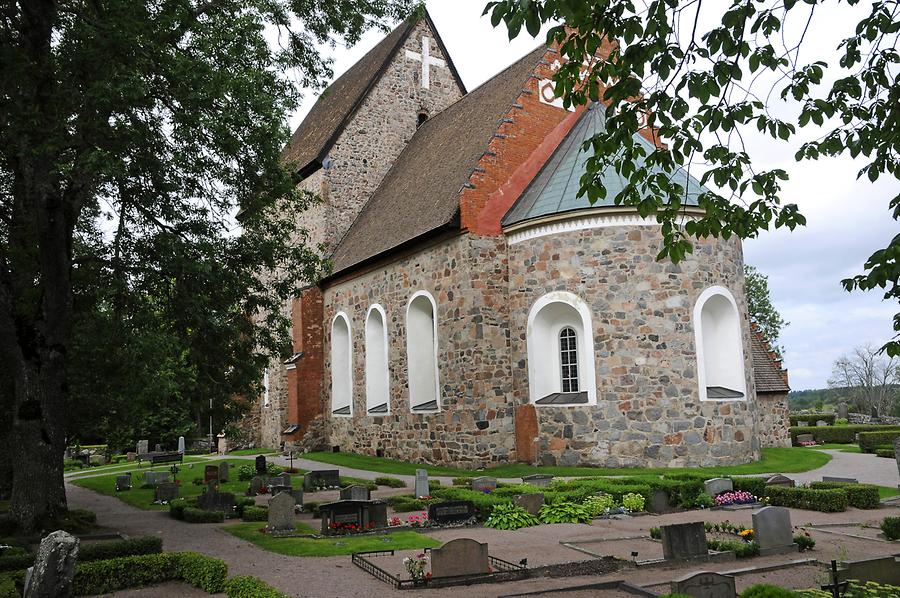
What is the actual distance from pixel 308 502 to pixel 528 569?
694 cm

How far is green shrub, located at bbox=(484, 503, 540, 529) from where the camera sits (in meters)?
11.0

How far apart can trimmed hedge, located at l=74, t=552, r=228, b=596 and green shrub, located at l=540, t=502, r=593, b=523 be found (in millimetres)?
5450

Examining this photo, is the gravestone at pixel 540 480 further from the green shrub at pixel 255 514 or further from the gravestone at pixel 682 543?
the gravestone at pixel 682 543

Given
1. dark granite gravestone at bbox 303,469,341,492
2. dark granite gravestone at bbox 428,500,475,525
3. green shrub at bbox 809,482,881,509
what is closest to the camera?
dark granite gravestone at bbox 428,500,475,525

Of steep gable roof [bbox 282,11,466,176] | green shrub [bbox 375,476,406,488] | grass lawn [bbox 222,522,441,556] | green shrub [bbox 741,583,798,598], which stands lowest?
grass lawn [bbox 222,522,441,556]

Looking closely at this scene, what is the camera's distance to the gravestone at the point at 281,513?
1088 centimetres

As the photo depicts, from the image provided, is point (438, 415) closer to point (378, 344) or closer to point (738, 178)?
point (378, 344)

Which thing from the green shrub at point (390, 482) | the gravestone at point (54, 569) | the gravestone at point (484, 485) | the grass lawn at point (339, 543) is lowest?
the grass lawn at point (339, 543)

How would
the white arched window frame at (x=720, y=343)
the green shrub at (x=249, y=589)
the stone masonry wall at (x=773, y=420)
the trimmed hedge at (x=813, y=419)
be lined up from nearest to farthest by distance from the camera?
the green shrub at (x=249, y=589)
the white arched window frame at (x=720, y=343)
the stone masonry wall at (x=773, y=420)
the trimmed hedge at (x=813, y=419)

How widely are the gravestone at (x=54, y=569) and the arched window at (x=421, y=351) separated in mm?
13238

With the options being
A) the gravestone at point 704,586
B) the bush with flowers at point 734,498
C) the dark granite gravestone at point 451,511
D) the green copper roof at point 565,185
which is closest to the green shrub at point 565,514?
the dark granite gravestone at point 451,511

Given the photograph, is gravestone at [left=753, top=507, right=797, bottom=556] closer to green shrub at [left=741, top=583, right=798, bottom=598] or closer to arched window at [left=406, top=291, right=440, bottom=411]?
green shrub at [left=741, top=583, right=798, bottom=598]

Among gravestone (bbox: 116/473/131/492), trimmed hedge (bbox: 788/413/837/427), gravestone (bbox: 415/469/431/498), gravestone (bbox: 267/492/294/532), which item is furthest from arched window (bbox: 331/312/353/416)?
→ trimmed hedge (bbox: 788/413/837/427)

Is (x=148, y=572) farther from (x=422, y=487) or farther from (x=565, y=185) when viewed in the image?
(x=565, y=185)
